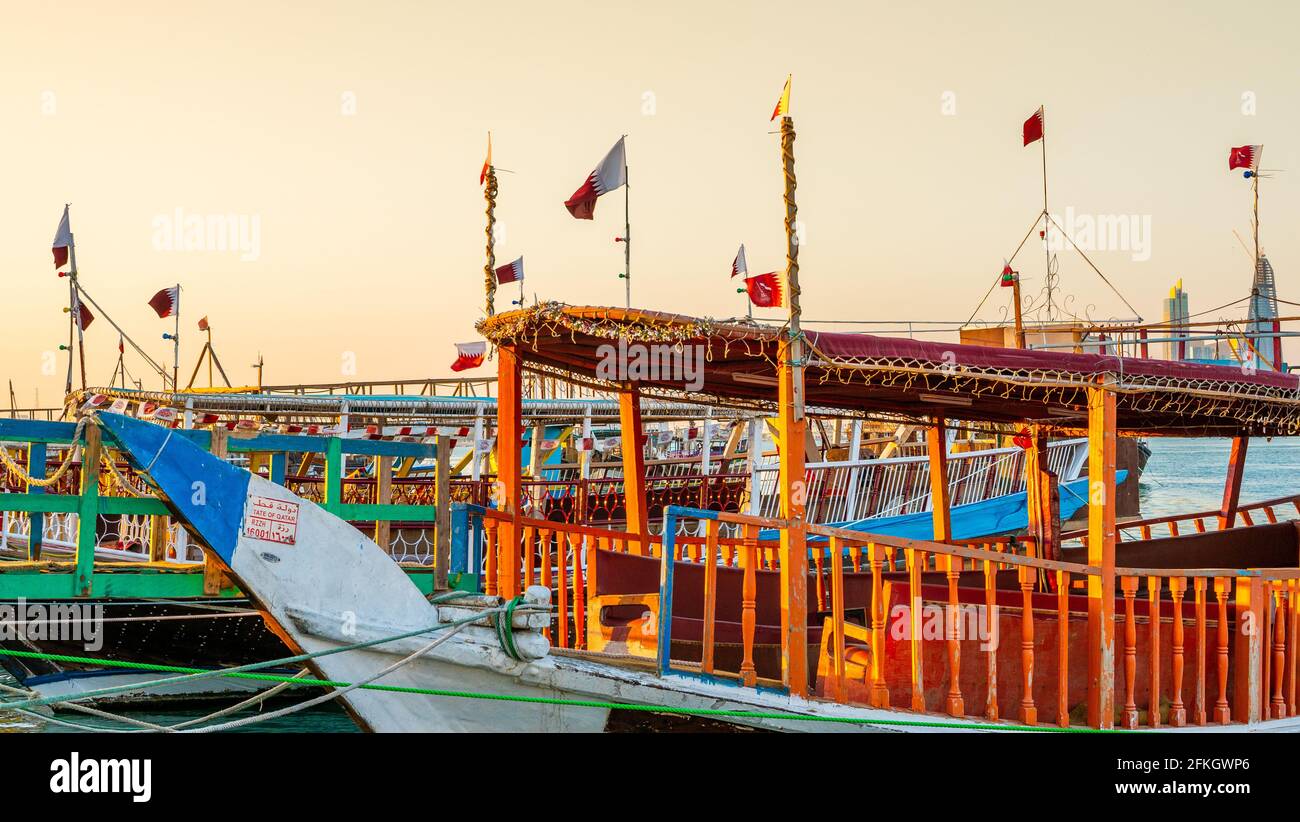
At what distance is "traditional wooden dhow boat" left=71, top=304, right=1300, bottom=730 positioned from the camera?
19.0 feet

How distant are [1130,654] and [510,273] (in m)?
9.68

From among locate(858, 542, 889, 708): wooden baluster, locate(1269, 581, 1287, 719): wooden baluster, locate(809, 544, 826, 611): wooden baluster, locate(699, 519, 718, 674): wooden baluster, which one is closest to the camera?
locate(699, 519, 718, 674): wooden baluster

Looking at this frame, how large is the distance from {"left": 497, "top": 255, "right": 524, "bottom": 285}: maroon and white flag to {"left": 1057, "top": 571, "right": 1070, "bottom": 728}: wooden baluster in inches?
356

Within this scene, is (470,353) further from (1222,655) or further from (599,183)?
(1222,655)

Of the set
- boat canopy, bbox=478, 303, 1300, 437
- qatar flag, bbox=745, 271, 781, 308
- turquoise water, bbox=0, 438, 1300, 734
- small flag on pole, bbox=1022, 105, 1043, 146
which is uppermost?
small flag on pole, bbox=1022, 105, 1043, 146

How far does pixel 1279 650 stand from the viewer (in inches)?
278

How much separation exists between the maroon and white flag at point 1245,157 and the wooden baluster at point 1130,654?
19.1ft

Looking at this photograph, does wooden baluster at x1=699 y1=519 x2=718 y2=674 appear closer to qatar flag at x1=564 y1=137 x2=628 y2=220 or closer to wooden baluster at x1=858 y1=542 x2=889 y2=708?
wooden baluster at x1=858 y1=542 x2=889 y2=708

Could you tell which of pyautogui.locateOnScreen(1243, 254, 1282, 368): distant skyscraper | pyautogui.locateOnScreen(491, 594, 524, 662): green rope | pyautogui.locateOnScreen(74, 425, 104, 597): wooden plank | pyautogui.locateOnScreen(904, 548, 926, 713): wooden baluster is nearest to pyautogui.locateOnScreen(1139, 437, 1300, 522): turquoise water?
pyautogui.locateOnScreen(1243, 254, 1282, 368): distant skyscraper

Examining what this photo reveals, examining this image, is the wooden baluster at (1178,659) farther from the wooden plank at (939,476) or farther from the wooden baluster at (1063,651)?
the wooden plank at (939,476)

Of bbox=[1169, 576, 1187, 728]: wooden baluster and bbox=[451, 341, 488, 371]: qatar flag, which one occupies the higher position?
bbox=[451, 341, 488, 371]: qatar flag

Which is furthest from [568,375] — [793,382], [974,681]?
[974,681]
